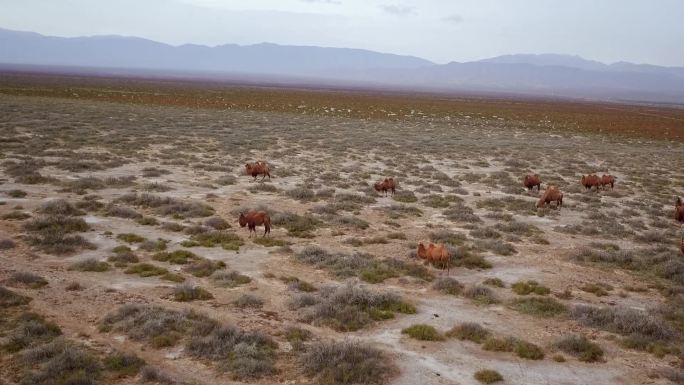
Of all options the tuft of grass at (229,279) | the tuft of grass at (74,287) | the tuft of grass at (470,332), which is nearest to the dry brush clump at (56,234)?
the tuft of grass at (74,287)

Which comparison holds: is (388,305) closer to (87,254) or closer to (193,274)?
(193,274)

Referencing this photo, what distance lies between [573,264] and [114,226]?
47.4 feet

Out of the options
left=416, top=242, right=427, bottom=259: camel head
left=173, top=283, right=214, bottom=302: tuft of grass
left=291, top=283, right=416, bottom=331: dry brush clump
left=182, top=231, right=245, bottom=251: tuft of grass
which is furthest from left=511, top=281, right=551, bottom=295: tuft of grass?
left=182, top=231, right=245, bottom=251: tuft of grass

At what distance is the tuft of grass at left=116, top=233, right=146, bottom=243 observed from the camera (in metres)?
15.0

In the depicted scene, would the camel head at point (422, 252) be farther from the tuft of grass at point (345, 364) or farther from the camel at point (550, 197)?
the camel at point (550, 197)

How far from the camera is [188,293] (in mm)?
11312

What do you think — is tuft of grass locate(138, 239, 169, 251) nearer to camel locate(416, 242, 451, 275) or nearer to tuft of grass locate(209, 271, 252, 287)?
tuft of grass locate(209, 271, 252, 287)

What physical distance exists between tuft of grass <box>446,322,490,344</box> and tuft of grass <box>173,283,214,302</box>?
5.39m

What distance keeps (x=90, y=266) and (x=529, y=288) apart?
36.3ft

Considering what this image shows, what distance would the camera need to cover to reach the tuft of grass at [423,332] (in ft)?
32.7

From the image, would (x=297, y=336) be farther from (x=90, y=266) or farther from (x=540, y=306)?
(x=90, y=266)

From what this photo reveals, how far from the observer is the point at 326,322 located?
1045 centimetres

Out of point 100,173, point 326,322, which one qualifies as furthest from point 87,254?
point 100,173

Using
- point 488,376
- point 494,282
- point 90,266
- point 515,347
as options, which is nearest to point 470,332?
point 515,347
